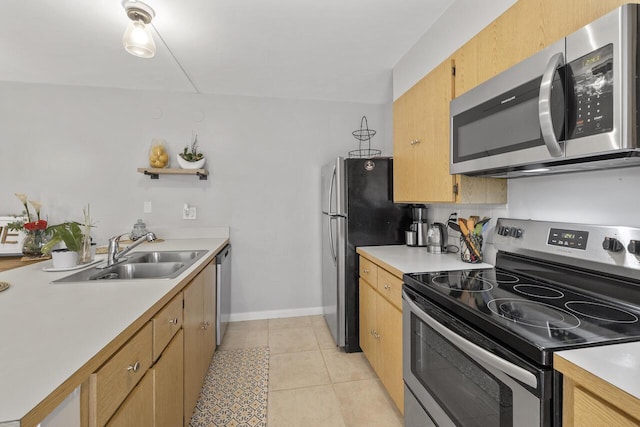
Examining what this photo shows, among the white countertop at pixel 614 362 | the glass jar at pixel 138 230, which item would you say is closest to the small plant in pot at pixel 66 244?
the glass jar at pixel 138 230

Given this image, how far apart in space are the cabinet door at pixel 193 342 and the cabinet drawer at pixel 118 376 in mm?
483

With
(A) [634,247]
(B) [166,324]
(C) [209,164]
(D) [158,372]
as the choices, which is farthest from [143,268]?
(A) [634,247]

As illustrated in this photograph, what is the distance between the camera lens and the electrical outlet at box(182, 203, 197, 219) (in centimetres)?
300

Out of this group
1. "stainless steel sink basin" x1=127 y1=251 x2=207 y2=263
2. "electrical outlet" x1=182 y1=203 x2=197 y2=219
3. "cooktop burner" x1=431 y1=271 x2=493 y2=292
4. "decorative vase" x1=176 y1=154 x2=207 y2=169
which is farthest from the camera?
"electrical outlet" x1=182 y1=203 x2=197 y2=219

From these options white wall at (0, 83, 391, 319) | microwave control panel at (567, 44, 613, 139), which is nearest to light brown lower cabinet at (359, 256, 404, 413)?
microwave control panel at (567, 44, 613, 139)

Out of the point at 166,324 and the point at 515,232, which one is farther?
the point at 515,232

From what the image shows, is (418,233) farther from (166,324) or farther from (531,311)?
(166,324)

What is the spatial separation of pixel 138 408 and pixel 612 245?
67.2 inches

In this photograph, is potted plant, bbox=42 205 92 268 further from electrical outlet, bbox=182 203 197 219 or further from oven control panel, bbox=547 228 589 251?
oven control panel, bbox=547 228 589 251

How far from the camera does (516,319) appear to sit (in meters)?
0.93

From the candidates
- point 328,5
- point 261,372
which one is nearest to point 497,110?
point 328,5

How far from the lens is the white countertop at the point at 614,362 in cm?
61

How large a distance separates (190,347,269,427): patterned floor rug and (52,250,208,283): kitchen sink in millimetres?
826

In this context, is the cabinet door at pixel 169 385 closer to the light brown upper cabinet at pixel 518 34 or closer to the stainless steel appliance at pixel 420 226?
the stainless steel appliance at pixel 420 226
